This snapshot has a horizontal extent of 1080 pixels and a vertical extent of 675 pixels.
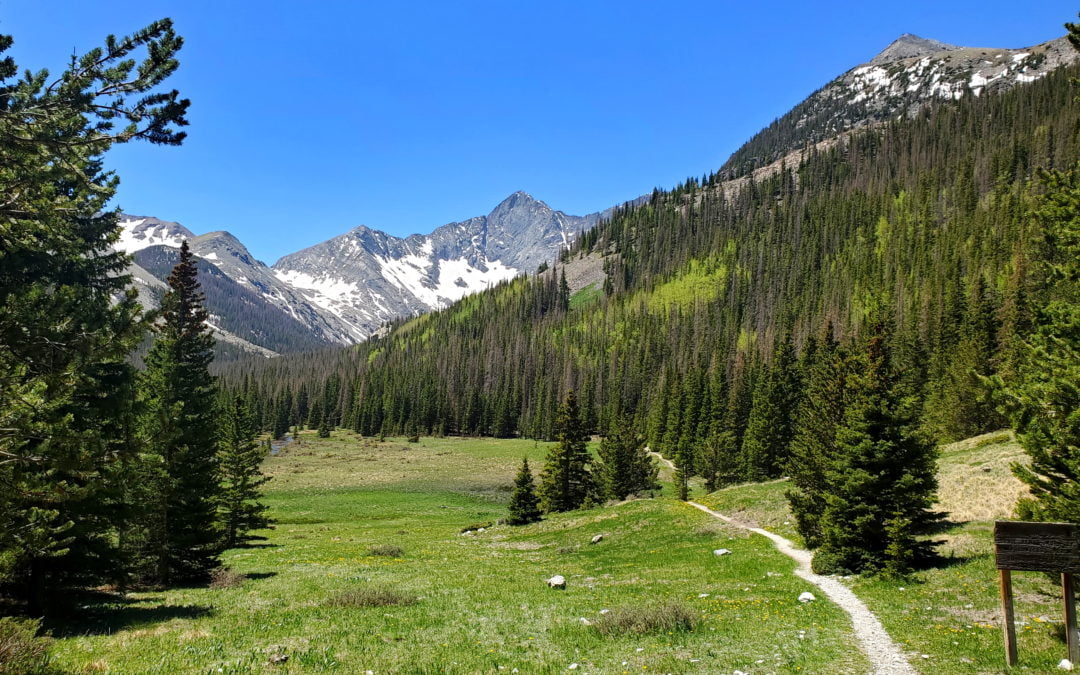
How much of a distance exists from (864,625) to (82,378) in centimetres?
1927

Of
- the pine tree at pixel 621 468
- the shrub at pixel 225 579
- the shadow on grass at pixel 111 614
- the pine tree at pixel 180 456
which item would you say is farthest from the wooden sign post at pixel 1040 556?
the pine tree at pixel 621 468

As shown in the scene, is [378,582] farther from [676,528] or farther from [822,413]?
[822,413]

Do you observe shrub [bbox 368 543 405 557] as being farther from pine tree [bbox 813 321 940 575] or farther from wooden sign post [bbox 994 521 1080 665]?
wooden sign post [bbox 994 521 1080 665]

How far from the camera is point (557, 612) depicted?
676 inches

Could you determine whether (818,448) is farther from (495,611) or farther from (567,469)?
(567,469)

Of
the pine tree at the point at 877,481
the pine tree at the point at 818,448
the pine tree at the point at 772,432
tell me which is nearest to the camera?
the pine tree at the point at 877,481

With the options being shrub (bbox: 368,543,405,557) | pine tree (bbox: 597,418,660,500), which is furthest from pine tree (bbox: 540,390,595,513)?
shrub (bbox: 368,543,405,557)

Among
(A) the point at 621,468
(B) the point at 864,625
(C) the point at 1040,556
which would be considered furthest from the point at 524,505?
(C) the point at 1040,556

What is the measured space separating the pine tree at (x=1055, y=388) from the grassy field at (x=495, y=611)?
5828 millimetres

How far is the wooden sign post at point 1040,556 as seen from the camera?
393 inches

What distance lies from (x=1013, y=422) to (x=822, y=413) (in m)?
19.1

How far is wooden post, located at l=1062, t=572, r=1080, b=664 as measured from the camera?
998 centimetres

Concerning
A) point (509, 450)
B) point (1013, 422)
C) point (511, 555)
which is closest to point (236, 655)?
point (1013, 422)

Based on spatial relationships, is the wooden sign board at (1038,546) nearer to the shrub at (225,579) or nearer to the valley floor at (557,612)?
the valley floor at (557,612)
